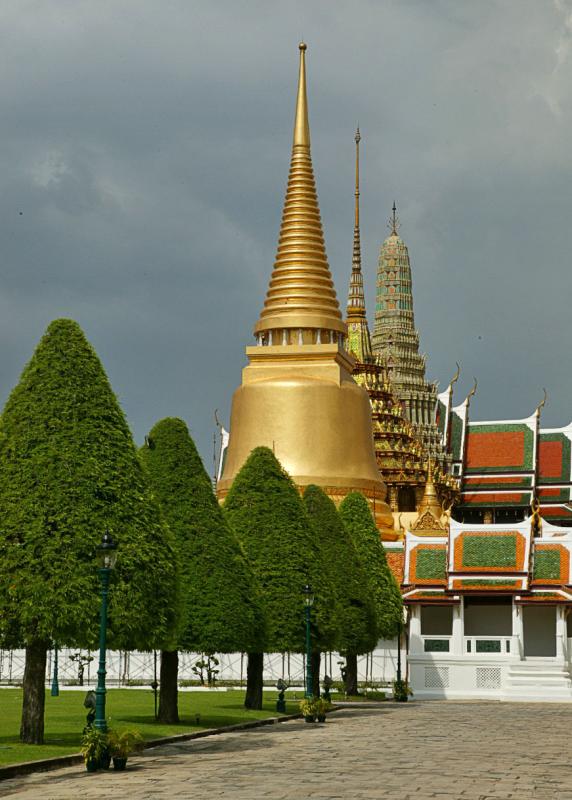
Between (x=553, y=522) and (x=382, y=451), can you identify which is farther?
(x=553, y=522)

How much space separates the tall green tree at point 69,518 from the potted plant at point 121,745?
8.43ft

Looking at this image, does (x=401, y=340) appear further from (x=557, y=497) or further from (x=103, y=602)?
(x=103, y=602)

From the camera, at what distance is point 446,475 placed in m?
93.8

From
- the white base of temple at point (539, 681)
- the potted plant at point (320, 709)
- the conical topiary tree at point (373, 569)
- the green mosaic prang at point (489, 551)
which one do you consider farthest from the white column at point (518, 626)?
the potted plant at point (320, 709)

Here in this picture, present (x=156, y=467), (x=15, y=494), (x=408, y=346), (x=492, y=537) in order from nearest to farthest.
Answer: (x=15, y=494), (x=156, y=467), (x=492, y=537), (x=408, y=346)

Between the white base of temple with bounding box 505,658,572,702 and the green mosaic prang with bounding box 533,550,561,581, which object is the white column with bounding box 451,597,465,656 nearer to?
the white base of temple with bounding box 505,658,572,702

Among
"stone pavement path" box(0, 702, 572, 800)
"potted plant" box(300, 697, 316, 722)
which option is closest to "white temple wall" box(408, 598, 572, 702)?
"stone pavement path" box(0, 702, 572, 800)

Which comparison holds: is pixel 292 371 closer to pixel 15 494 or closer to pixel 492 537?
pixel 492 537

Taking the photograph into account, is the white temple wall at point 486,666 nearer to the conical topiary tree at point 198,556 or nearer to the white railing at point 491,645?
the white railing at point 491,645

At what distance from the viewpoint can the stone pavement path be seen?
17.7 metres

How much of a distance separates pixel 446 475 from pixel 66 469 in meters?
70.7

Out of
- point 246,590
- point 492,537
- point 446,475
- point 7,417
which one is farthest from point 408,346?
point 7,417

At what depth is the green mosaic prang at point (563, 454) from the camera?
9681 cm

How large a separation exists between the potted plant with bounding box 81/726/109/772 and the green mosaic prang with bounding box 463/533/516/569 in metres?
37.0
